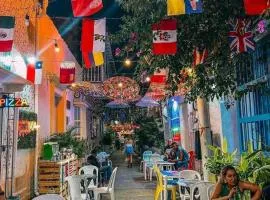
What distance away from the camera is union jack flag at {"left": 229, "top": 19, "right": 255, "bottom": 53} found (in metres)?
6.42

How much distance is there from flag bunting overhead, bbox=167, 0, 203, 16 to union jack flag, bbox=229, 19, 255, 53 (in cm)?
117

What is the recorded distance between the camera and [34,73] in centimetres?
1018

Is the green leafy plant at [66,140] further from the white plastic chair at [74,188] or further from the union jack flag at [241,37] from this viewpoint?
the union jack flag at [241,37]

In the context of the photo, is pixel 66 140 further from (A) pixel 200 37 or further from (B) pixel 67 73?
(A) pixel 200 37

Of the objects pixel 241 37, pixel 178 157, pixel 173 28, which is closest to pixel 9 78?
pixel 173 28

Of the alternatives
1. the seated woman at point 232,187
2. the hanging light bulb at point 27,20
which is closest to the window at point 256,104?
the seated woman at point 232,187

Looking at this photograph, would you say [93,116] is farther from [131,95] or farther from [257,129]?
[257,129]

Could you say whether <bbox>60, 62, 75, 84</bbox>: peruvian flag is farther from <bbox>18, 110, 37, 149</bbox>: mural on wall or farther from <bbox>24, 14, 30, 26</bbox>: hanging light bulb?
<bbox>24, 14, 30, 26</bbox>: hanging light bulb

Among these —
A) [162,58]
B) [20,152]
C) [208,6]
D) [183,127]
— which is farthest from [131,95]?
[208,6]

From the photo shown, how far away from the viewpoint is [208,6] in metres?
5.86

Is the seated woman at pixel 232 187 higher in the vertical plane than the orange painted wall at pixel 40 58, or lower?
lower

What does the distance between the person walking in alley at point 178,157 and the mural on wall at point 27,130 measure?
4.85m

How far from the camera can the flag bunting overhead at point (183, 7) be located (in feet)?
18.2

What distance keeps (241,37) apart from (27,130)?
21.5ft
